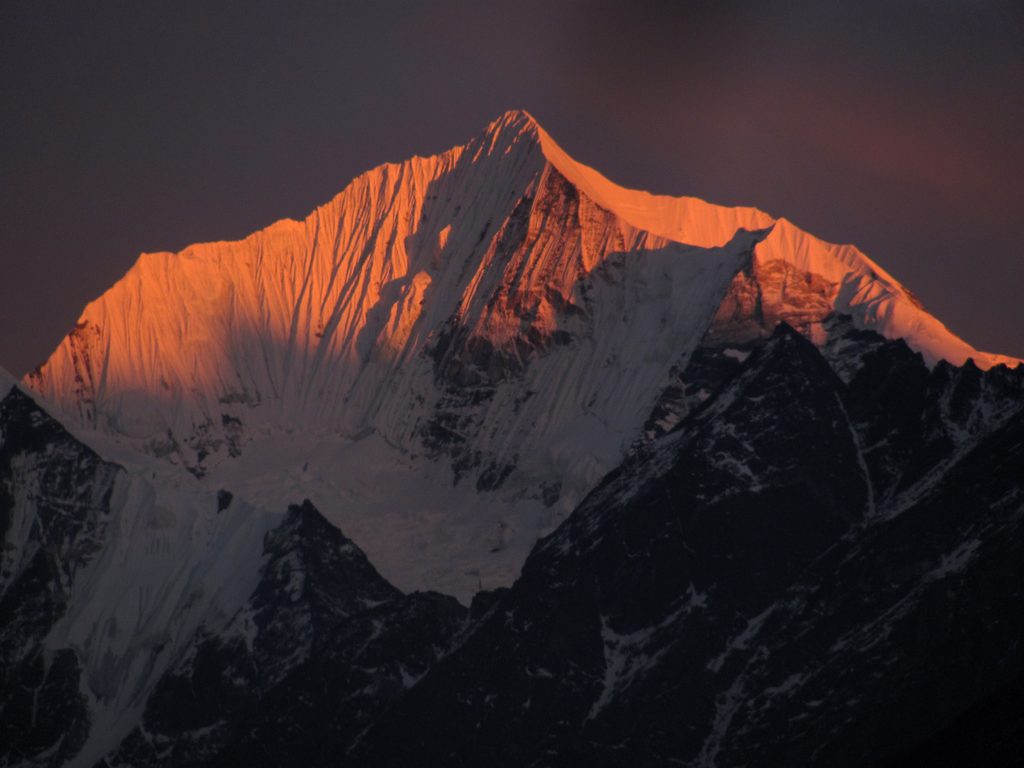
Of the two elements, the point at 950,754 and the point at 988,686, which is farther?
the point at 988,686

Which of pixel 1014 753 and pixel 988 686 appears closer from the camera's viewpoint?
pixel 1014 753

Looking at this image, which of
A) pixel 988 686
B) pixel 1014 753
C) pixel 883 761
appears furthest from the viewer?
pixel 988 686

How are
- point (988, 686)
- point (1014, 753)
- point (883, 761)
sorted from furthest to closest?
point (988, 686), point (883, 761), point (1014, 753)

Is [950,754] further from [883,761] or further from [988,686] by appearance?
[988,686]

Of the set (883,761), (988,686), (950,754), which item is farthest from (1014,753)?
(988,686)

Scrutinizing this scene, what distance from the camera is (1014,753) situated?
166500 mm

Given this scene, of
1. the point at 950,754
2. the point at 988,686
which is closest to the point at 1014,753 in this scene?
the point at 950,754

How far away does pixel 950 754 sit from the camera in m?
171

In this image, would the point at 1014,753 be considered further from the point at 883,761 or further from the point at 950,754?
the point at 883,761

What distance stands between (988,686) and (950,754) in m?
29.7

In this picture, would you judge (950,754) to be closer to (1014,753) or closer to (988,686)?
(1014,753)

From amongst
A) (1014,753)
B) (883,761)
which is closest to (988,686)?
(883,761)

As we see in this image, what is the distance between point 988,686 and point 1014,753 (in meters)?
33.4

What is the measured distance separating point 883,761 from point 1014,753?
15788 millimetres
